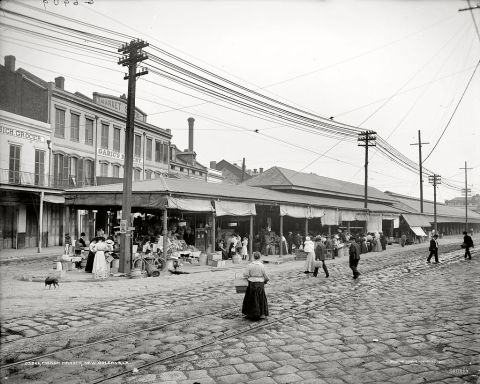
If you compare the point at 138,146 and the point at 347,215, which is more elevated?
the point at 138,146

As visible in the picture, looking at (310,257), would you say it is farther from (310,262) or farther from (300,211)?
(300,211)

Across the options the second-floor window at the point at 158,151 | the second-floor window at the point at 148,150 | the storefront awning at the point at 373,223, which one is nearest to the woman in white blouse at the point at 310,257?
the storefront awning at the point at 373,223

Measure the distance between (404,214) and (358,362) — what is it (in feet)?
136

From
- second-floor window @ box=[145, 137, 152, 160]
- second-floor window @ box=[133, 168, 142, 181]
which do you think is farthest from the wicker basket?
second-floor window @ box=[145, 137, 152, 160]

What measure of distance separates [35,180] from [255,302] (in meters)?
24.4

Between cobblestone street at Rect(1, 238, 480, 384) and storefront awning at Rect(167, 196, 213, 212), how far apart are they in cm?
557

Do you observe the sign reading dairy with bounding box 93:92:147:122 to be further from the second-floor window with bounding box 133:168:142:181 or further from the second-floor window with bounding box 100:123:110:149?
the second-floor window with bounding box 133:168:142:181

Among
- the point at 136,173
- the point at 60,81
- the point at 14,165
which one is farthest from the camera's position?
the point at 136,173

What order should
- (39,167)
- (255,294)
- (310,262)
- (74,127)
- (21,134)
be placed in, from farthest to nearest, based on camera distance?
1. (74,127)
2. (39,167)
3. (21,134)
4. (310,262)
5. (255,294)

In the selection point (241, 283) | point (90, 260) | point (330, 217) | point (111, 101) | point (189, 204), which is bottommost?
point (90, 260)

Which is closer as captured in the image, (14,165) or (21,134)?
(14,165)

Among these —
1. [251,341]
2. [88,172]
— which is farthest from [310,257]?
[88,172]

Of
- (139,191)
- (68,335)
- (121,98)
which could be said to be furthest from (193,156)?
(68,335)

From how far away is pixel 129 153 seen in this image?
636 inches
